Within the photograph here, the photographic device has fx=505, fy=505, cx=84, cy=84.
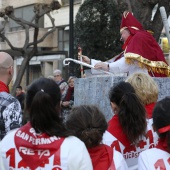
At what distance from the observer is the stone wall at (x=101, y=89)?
5.93 meters

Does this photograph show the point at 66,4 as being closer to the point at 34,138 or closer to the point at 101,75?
the point at 101,75

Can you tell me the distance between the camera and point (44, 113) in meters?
3.03

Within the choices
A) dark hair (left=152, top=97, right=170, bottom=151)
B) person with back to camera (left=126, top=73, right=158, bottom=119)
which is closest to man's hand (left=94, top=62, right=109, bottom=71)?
person with back to camera (left=126, top=73, right=158, bottom=119)

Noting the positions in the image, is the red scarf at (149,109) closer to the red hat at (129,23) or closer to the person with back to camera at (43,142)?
the person with back to camera at (43,142)

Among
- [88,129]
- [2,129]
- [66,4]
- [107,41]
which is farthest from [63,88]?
[66,4]

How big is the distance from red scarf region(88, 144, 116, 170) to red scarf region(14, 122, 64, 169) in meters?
0.34

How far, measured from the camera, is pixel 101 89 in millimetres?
6086

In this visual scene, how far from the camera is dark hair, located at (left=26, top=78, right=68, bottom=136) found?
303cm

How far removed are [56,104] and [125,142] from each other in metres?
0.89

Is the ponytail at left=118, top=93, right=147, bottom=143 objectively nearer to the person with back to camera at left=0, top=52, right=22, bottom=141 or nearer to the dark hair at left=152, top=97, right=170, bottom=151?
the dark hair at left=152, top=97, right=170, bottom=151

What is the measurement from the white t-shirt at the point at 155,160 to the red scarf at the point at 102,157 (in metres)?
0.21

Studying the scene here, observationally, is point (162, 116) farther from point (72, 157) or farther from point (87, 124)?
point (72, 157)

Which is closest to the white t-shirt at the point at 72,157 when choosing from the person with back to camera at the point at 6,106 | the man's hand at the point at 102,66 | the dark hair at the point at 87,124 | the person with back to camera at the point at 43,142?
the person with back to camera at the point at 43,142

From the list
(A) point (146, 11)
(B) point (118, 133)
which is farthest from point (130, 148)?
(A) point (146, 11)
